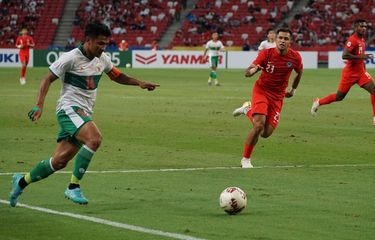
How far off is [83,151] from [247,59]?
50.5 meters

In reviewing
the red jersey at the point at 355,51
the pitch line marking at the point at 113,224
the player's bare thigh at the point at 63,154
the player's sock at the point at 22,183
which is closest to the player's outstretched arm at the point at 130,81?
the player's bare thigh at the point at 63,154

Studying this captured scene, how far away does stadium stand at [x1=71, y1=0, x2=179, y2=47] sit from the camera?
69.8 m

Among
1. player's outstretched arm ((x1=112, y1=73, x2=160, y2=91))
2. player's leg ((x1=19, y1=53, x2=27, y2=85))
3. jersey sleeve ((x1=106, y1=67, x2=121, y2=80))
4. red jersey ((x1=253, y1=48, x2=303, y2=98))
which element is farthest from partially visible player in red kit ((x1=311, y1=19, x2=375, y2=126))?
player's leg ((x1=19, y1=53, x2=27, y2=85))

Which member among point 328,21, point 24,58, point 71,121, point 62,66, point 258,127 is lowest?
point 328,21

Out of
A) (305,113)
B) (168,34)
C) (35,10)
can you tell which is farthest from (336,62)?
(305,113)

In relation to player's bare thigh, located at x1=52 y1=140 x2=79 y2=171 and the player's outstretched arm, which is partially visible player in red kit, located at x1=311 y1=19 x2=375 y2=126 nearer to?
the player's outstretched arm

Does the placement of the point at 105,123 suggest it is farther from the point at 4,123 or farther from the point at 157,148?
the point at 157,148

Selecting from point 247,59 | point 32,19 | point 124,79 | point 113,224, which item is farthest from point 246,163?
point 32,19

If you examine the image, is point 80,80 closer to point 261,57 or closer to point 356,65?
point 261,57

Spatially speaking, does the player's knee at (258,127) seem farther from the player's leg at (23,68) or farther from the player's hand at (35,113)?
the player's leg at (23,68)

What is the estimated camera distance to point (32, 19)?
232 ft

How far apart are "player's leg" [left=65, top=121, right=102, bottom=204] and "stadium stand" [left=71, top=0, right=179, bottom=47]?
58055 mm

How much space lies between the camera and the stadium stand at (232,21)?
68000 millimetres

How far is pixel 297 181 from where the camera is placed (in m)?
13.5
